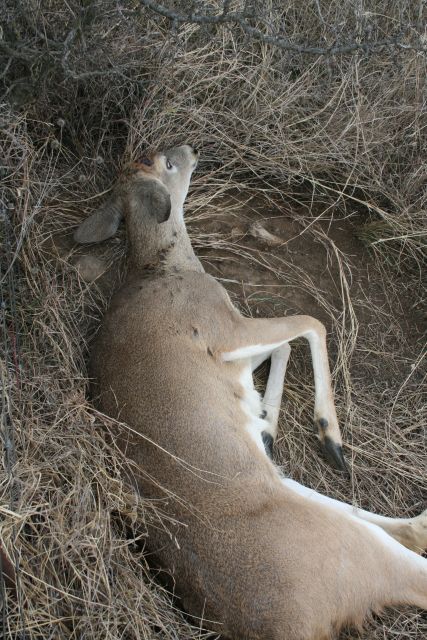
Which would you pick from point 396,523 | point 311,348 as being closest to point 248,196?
point 311,348

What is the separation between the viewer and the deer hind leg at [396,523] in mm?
4066

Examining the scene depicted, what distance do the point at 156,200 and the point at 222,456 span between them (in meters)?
1.64

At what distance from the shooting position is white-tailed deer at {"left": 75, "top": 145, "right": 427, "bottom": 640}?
3486 mm

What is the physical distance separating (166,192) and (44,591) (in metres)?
2.35

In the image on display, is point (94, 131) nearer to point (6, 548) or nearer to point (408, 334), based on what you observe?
point (408, 334)

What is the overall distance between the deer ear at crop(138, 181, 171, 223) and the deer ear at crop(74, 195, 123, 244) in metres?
0.18

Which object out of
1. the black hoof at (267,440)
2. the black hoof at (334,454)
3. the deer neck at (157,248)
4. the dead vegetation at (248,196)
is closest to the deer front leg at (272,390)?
the black hoof at (267,440)

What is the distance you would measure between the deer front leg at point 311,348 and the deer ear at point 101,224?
105 cm

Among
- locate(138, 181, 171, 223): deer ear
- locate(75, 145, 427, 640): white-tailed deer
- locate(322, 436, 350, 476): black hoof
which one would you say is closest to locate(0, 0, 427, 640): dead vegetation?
locate(322, 436, 350, 476): black hoof

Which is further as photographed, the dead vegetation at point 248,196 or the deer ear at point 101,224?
the deer ear at point 101,224

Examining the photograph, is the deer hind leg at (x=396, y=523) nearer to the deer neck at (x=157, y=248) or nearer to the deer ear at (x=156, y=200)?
the deer neck at (x=157, y=248)

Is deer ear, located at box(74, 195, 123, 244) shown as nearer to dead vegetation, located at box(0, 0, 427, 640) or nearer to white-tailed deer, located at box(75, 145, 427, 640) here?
white-tailed deer, located at box(75, 145, 427, 640)

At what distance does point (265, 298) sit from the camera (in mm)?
4930

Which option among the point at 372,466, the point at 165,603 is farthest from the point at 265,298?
the point at 165,603
